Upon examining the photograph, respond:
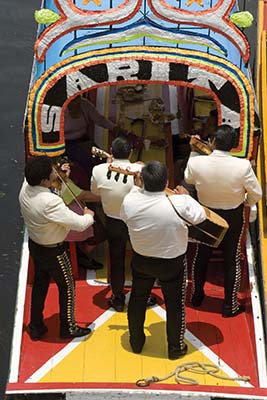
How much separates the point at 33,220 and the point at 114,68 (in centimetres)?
165

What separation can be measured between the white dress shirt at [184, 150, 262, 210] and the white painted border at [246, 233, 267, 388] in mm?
946

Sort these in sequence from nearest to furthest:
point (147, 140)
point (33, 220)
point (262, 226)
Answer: point (33, 220), point (262, 226), point (147, 140)

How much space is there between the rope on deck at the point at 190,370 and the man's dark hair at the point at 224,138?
5.98ft

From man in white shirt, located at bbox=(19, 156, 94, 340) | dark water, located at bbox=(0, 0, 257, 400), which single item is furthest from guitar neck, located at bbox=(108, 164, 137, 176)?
dark water, located at bbox=(0, 0, 257, 400)

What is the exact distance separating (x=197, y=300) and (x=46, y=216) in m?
1.87

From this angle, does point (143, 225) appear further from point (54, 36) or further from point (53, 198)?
point (54, 36)

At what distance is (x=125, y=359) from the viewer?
634 cm

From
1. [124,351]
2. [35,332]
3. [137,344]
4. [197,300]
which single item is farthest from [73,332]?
[197,300]

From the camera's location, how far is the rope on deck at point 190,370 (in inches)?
238

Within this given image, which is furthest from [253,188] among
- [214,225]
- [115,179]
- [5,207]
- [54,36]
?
[5,207]

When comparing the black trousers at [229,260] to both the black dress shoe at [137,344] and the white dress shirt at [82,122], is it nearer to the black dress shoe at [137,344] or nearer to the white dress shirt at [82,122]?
the black dress shoe at [137,344]

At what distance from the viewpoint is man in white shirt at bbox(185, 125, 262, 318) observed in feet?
20.3

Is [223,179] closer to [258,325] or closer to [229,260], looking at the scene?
[229,260]

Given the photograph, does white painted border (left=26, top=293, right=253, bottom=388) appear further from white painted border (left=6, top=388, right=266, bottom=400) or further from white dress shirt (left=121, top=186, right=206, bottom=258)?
white dress shirt (left=121, top=186, right=206, bottom=258)
